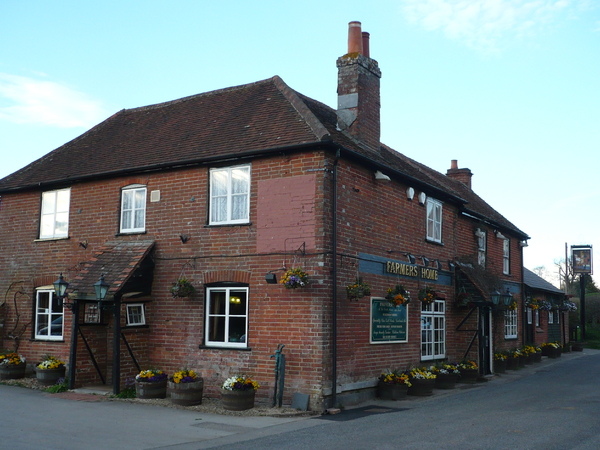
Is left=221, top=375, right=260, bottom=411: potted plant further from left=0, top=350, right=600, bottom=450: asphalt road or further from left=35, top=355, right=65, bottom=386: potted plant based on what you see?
left=35, top=355, right=65, bottom=386: potted plant

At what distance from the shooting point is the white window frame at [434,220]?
17.7 metres

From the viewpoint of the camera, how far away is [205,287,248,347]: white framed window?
45.8 ft

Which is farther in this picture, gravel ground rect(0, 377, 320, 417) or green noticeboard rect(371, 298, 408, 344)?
green noticeboard rect(371, 298, 408, 344)

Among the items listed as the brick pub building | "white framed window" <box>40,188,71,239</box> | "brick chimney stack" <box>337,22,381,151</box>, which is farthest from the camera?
"white framed window" <box>40,188,71,239</box>

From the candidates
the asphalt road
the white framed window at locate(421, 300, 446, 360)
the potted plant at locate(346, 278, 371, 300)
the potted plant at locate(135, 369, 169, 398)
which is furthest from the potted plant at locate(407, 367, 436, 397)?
the potted plant at locate(135, 369, 169, 398)

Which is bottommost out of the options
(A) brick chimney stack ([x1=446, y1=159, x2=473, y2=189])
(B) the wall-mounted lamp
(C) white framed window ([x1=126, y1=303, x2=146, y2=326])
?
(C) white framed window ([x1=126, y1=303, x2=146, y2=326])

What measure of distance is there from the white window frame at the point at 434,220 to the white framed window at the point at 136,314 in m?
7.97

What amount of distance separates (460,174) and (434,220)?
11.4 meters

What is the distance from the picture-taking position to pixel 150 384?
1371 centimetres

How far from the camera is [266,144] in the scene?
14016mm

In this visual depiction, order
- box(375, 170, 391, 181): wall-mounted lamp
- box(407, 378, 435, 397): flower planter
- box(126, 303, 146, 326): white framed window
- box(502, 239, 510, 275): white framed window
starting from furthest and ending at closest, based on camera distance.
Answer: box(502, 239, 510, 275): white framed window < box(126, 303, 146, 326): white framed window < box(407, 378, 435, 397): flower planter < box(375, 170, 391, 181): wall-mounted lamp

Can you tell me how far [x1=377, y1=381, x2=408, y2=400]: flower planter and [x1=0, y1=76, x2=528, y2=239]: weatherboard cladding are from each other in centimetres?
512

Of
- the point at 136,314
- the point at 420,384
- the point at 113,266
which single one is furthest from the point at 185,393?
the point at 420,384

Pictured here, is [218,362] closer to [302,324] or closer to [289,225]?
[302,324]
